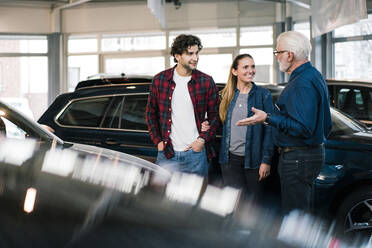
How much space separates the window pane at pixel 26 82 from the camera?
55.8 ft

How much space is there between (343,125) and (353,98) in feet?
7.69

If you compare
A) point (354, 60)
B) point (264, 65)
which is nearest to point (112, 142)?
point (354, 60)

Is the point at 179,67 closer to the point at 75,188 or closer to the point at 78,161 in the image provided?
the point at 78,161

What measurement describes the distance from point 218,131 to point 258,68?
434 inches

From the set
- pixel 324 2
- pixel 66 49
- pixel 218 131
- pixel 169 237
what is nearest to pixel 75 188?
pixel 169 237

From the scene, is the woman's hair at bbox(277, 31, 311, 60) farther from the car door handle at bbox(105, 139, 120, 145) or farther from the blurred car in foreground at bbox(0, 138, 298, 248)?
the car door handle at bbox(105, 139, 120, 145)

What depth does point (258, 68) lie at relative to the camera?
611 inches

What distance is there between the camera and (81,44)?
16828 millimetres

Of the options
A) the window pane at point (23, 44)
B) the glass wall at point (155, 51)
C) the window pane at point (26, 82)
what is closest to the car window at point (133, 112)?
the glass wall at point (155, 51)

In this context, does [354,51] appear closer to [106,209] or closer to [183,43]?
[183,43]

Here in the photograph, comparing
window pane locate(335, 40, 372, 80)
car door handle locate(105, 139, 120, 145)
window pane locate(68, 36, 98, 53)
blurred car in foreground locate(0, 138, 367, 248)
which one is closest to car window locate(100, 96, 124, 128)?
car door handle locate(105, 139, 120, 145)

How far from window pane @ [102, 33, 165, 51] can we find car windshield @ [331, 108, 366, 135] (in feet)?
38.0

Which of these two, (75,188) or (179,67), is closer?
(75,188)

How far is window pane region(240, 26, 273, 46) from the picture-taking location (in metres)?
15.4
